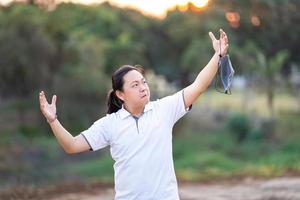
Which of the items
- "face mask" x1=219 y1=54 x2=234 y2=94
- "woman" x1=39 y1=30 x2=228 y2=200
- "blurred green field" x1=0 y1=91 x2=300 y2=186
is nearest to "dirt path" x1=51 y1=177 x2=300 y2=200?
"blurred green field" x1=0 y1=91 x2=300 y2=186

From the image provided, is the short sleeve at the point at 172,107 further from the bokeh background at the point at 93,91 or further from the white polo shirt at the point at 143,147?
the bokeh background at the point at 93,91

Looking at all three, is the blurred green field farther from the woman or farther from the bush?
the woman

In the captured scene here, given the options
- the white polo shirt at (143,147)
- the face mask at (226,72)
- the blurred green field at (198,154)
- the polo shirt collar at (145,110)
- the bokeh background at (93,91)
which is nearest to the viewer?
the white polo shirt at (143,147)

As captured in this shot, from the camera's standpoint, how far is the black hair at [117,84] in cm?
280

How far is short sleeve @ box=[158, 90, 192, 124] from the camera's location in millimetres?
2727

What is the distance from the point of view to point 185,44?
33.3m

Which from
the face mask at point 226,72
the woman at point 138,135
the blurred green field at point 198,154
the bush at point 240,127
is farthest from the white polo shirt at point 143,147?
the bush at point 240,127

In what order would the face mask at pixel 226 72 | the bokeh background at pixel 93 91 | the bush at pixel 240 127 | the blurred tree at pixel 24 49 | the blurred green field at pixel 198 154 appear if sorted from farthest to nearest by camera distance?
the bush at pixel 240 127
the blurred tree at pixel 24 49
the bokeh background at pixel 93 91
the blurred green field at pixel 198 154
the face mask at pixel 226 72

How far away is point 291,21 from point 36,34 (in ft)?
Answer: 26.9

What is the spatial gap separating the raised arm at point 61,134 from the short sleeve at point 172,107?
39cm

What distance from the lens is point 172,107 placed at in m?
2.74

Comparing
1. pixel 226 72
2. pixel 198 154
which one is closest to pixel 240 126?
pixel 198 154

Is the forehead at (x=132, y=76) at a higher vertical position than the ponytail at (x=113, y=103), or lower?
higher

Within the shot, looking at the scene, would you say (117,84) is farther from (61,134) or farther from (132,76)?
(61,134)
